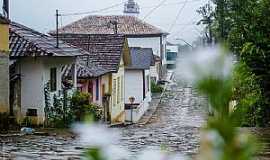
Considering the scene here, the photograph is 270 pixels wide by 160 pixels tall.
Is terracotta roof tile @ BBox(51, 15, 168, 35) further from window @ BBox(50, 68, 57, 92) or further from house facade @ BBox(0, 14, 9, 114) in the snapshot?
house facade @ BBox(0, 14, 9, 114)

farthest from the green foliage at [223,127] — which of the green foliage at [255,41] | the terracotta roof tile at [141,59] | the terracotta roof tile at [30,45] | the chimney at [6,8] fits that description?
the terracotta roof tile at [141,59]

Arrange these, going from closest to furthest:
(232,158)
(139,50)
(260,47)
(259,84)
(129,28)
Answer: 1. (232,158)
2. (260,47)
3. (259,84)
4. (139,50)
5. (129,28)

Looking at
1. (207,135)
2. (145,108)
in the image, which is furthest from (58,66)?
(207,135)

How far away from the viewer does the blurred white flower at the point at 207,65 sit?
62cm

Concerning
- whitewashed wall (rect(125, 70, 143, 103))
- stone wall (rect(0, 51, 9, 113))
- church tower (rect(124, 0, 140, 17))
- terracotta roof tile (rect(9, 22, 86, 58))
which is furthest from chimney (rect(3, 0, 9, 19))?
church tower (rect(124, 0, 140, 17))

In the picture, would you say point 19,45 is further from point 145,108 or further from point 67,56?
point 145,108

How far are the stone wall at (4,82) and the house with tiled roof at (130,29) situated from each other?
3745cm

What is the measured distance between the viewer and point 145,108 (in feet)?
111

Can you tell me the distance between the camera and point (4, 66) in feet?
57.3

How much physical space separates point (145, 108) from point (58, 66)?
13.7m

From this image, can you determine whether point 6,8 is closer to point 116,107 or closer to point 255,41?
point 255,41

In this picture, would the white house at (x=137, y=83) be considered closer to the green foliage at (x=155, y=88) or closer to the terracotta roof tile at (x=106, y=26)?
the green foliage at (x=155, y=88)

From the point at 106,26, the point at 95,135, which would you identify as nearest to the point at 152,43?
the point at 106,26

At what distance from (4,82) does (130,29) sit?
4054 centimetres
